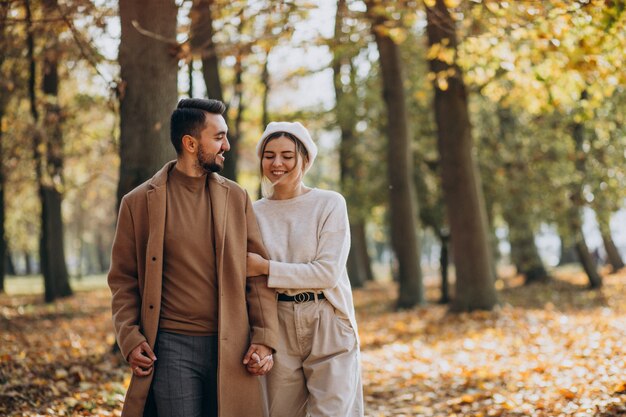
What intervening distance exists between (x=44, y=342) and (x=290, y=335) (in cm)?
798

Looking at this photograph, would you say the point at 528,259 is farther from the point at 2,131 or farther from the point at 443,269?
the point at 2,131

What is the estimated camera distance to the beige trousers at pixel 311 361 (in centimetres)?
413

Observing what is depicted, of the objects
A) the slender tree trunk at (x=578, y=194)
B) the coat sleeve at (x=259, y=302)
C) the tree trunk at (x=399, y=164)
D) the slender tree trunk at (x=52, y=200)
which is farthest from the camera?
the slender tree trunk at (x=578, y=194)

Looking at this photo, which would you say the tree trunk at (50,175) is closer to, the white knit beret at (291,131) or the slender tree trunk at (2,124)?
the slender tree trunk at (2,124)

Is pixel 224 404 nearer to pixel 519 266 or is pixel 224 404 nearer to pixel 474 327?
pixel 474 327

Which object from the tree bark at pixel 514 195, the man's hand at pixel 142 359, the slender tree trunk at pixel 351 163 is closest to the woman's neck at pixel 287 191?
the man's hand at pixel 142 359

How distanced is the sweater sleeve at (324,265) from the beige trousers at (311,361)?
0.19 m

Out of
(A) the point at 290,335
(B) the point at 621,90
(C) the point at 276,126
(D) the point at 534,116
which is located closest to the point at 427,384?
(A) the point at 290,335

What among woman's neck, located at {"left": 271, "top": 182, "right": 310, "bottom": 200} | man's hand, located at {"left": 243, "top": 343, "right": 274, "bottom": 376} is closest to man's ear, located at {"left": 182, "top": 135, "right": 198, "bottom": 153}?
woman's neck, located at {"left": 271, "top": 182, "right": 310, "bottom": 200}

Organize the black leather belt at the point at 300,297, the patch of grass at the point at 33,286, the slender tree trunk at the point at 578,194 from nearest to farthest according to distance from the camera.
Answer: the black leather belt at the point at 300,297
the slender tree trunk at the point at 578,194
the patch of grass at the point at 33,286

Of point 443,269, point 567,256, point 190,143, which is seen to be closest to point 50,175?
point 443,269

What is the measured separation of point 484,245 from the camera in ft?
44.7

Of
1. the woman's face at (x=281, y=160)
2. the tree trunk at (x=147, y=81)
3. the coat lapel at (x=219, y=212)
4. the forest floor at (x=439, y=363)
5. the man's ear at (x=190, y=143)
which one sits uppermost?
the tree trunk at (x=147, y=81)

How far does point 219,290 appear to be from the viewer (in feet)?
12.7
